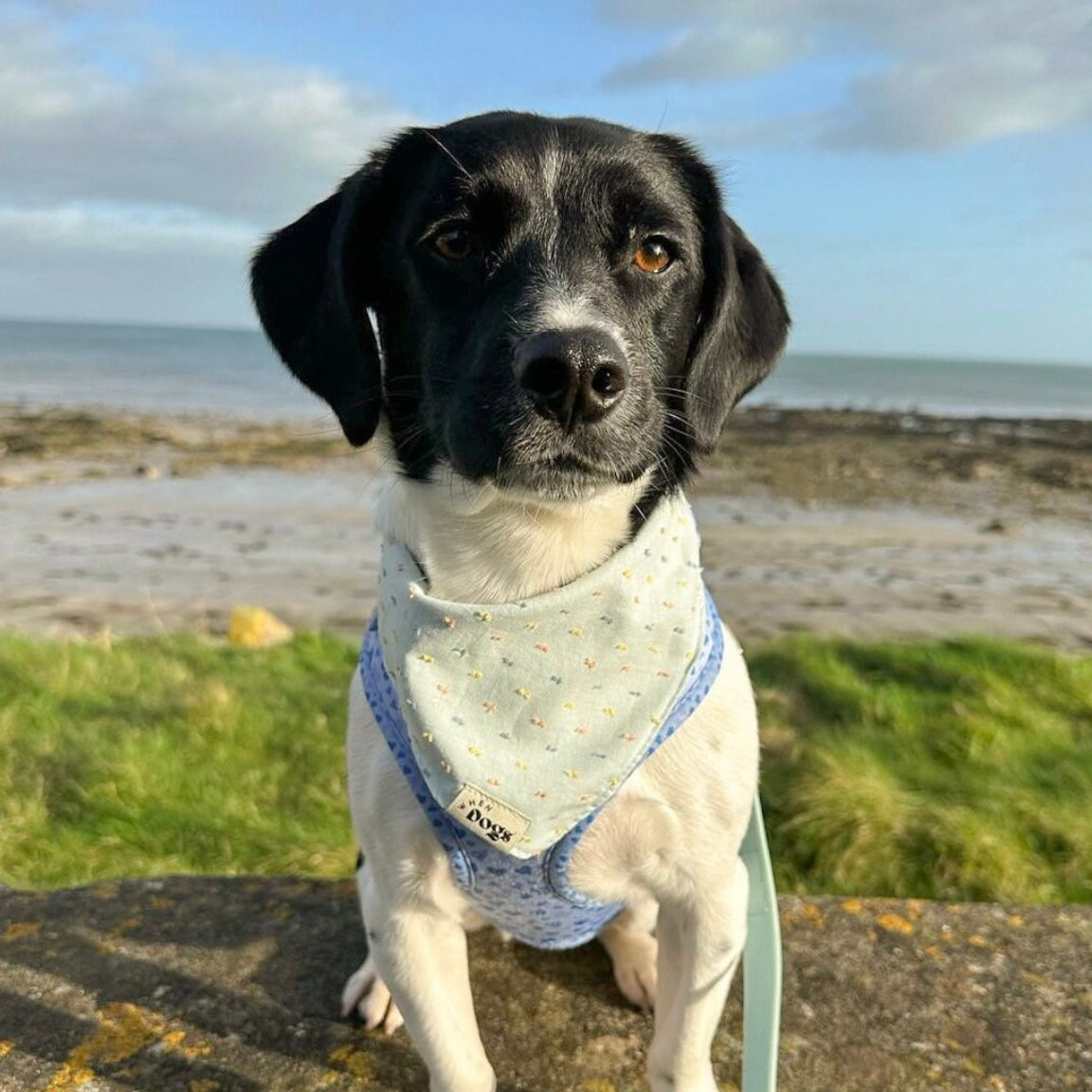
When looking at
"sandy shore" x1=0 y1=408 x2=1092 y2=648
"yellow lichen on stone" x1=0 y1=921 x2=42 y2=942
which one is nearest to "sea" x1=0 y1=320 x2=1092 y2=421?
"sandy shore" x1=0 y1=408 x2=1092 y2=648

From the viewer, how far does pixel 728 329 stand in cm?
258

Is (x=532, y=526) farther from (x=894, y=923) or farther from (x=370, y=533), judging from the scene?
→ (x=370, y=533)

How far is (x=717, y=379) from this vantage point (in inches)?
101

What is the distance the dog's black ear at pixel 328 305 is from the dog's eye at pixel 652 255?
2.19 ft

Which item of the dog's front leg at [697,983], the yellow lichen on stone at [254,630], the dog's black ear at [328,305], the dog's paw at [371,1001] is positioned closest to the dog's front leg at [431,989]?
the dog's paw at [371,1001]

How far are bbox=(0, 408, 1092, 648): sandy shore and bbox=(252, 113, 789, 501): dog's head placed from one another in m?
0.34

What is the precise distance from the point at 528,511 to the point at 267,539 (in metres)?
9.56

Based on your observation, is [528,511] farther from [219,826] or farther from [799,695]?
[799,695]

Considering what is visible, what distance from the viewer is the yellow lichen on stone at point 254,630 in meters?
7.52

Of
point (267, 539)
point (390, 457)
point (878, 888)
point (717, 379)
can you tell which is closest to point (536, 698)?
point (390, 457)

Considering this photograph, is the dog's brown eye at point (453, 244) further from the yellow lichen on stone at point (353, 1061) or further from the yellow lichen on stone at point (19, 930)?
the yellow lichen on stone at point (19, 930)

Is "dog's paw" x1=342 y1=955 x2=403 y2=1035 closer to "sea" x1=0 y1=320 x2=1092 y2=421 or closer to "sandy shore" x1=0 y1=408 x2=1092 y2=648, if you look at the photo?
"sandy shore" x1=0 y1=408 x2=1092 y2=648

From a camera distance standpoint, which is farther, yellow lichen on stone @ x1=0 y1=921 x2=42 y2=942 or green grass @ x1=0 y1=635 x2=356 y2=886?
green grass @ x1=0 y1=635 x2=356 y2=886

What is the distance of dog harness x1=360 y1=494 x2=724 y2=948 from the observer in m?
2.26
